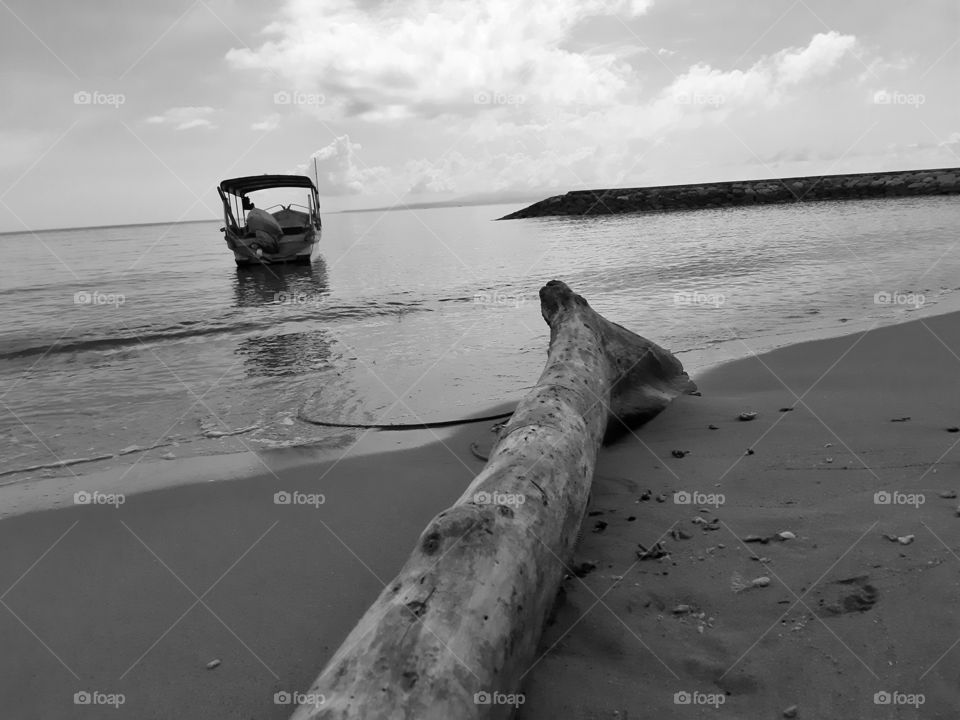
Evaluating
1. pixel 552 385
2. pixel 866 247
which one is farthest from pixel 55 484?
pixel 866 247

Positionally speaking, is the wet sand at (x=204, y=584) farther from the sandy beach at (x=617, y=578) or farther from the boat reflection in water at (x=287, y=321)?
the boat reflection in water at (x=287, y=321)

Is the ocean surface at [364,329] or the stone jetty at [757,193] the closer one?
the ocean surface at [364,329]

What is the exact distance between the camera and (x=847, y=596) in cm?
270

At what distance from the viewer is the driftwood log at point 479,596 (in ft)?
6.13

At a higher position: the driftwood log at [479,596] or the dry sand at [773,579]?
the driftwood log at [479,596]

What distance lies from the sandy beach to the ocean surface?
1.76 metres

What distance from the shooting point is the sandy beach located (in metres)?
2.40

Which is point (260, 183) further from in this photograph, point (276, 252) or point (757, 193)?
point (757, 193)

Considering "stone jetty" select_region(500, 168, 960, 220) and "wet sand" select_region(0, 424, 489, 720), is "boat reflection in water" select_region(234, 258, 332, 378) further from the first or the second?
"stone jetty" select_region(500, 168, 960, 220)

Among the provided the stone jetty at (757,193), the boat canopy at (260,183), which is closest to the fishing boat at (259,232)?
the boat canopy at (260,183)

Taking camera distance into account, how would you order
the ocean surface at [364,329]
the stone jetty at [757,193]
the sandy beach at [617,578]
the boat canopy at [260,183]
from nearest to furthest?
the sandy beach at [617,578] < the ocean surface at [364,329] < the boat canopy at [260,183] < the stone jetty at [757,193]

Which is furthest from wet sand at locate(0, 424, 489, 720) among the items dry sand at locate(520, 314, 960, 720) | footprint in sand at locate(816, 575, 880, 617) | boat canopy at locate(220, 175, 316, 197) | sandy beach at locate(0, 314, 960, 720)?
boat canopy at locate(220, 175, 316, 197)

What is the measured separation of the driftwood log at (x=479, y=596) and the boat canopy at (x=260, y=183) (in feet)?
79.2

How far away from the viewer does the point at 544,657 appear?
2.57 metres
